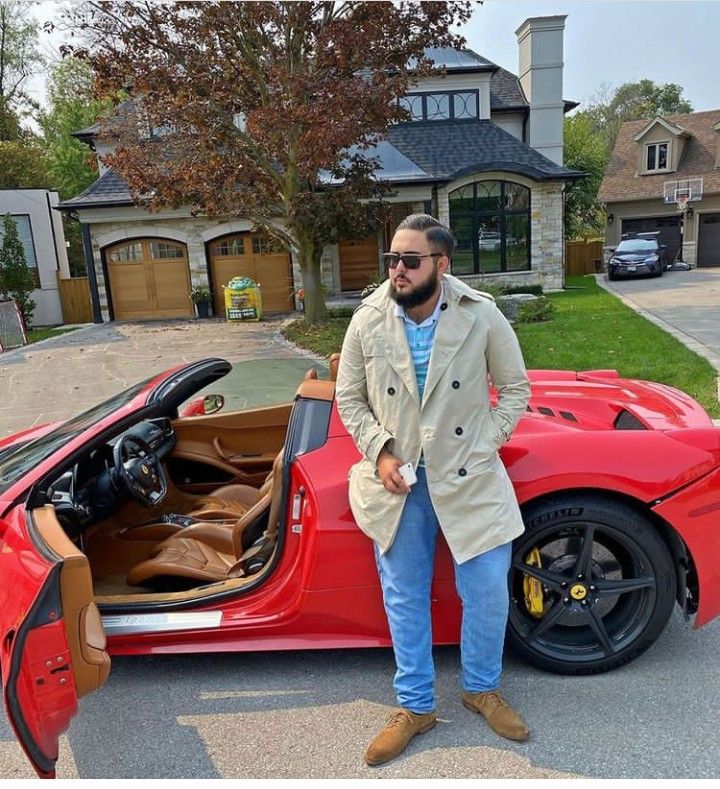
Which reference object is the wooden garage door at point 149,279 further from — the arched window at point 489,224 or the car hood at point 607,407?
the car hood at point 607,407

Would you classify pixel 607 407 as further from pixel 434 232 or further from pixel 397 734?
pixel 397 734

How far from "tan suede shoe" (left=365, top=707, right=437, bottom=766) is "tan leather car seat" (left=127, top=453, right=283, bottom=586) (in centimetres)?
84

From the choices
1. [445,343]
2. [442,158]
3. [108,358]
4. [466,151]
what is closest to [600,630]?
[445,343]

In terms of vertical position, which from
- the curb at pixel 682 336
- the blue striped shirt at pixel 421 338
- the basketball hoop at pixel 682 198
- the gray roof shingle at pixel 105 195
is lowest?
the curb at pixel 682 336

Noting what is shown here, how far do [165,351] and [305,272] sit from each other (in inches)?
150

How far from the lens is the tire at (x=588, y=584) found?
2660 mm

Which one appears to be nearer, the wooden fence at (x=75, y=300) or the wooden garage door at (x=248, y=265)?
the wooden garage door at (x=248, y=265)

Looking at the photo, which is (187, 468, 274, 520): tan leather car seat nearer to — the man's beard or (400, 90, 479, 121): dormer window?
the man's beard

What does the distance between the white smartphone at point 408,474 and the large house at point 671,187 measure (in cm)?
3261

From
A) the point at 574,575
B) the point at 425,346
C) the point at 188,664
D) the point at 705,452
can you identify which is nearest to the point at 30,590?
the point at 188,664

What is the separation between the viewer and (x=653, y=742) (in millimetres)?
2383

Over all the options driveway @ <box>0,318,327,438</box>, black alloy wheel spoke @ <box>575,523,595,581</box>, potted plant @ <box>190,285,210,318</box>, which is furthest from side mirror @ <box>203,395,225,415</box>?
potted plant @ <box>190,285,210,318</box>

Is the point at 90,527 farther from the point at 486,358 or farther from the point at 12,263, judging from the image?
the point at 12,263

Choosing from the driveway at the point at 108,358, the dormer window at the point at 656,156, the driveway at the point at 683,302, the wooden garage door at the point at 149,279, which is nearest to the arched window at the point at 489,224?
the driveway at the point at 683,302
